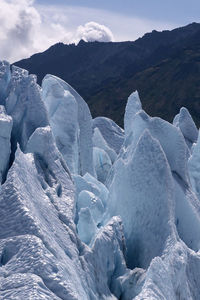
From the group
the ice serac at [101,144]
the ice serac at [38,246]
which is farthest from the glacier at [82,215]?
the ice serac at [101,144]

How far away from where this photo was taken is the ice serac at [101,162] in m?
12.2

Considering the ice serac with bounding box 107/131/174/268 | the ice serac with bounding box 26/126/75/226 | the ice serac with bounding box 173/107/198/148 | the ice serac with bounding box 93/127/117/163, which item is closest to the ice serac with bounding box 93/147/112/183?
the ice serac with bounding box 93/127/117/163

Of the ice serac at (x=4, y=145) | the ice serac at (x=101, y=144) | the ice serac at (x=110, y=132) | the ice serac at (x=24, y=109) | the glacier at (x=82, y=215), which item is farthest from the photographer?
the ice serac at (x=110, y=132)

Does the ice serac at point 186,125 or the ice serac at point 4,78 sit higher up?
the ice serac at point 4,78

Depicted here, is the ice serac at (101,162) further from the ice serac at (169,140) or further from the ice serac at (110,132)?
the ice serac at (169,140)

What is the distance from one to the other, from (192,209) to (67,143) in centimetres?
322

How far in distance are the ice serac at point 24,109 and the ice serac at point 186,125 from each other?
6996 millimetres

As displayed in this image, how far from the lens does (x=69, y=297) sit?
370 cm

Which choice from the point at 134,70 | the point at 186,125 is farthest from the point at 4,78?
the point at 134,70

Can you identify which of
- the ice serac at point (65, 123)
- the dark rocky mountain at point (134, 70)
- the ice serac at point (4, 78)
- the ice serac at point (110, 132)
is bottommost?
the dark rocky mountain at point (134, 70)

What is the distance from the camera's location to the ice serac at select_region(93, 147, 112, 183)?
479 inches

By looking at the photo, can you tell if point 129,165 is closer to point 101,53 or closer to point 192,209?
point 192,209

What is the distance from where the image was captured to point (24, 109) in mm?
7340

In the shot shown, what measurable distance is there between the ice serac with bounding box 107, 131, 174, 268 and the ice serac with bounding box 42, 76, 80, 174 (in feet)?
8.84
